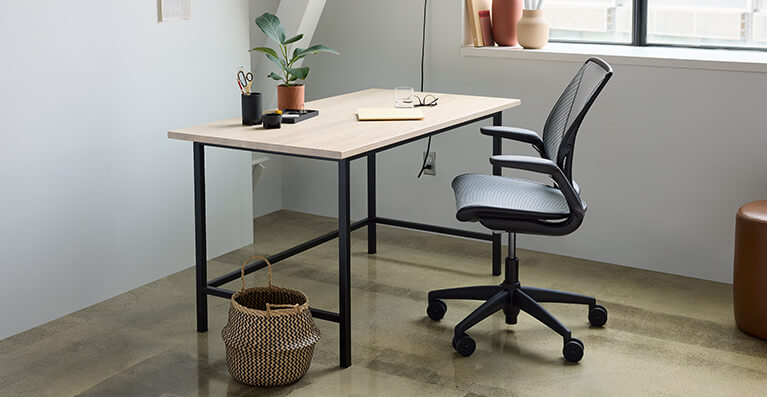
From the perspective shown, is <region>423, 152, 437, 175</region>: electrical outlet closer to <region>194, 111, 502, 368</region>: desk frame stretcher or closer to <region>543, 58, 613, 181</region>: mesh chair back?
<region>194, 111, 502, 368</region>: desk frame stretcher

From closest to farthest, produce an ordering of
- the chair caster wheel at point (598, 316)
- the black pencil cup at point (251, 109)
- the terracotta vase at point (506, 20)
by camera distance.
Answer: the black pencil cup at point (251, 109) → the chair caster wheel at point (598, 316) → the terracotta vase at point (506, 20)

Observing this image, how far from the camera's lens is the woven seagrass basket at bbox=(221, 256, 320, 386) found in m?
2.82

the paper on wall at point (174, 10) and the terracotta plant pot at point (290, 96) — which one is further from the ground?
the paper on wall at point (174, 10)

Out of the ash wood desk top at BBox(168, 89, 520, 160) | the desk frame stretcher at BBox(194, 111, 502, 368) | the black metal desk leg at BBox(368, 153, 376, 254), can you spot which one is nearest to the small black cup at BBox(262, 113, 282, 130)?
the ash wood desk top at BBox(168, 89, 520, 160)

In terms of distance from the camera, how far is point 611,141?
4.08 metres

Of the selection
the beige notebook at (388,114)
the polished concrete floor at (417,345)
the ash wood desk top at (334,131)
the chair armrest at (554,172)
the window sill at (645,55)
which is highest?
the window sill at (645,55)

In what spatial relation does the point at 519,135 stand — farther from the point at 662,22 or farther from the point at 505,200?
the point at 662,22

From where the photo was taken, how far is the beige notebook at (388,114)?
10.8 feet

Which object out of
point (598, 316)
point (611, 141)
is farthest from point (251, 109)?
point (611, 141)

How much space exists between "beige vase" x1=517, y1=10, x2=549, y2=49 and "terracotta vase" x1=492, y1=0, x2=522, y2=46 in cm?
9

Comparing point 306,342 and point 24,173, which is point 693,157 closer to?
point 306,342

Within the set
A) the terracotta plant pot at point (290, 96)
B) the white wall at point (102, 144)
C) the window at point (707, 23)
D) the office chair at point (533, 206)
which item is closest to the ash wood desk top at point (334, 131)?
the terracotta plant pot at point (290, 96)

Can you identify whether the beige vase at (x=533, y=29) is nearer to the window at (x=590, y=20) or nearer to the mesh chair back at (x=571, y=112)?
the window at (x=590, y=20)

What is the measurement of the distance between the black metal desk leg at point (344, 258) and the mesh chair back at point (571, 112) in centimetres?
77
